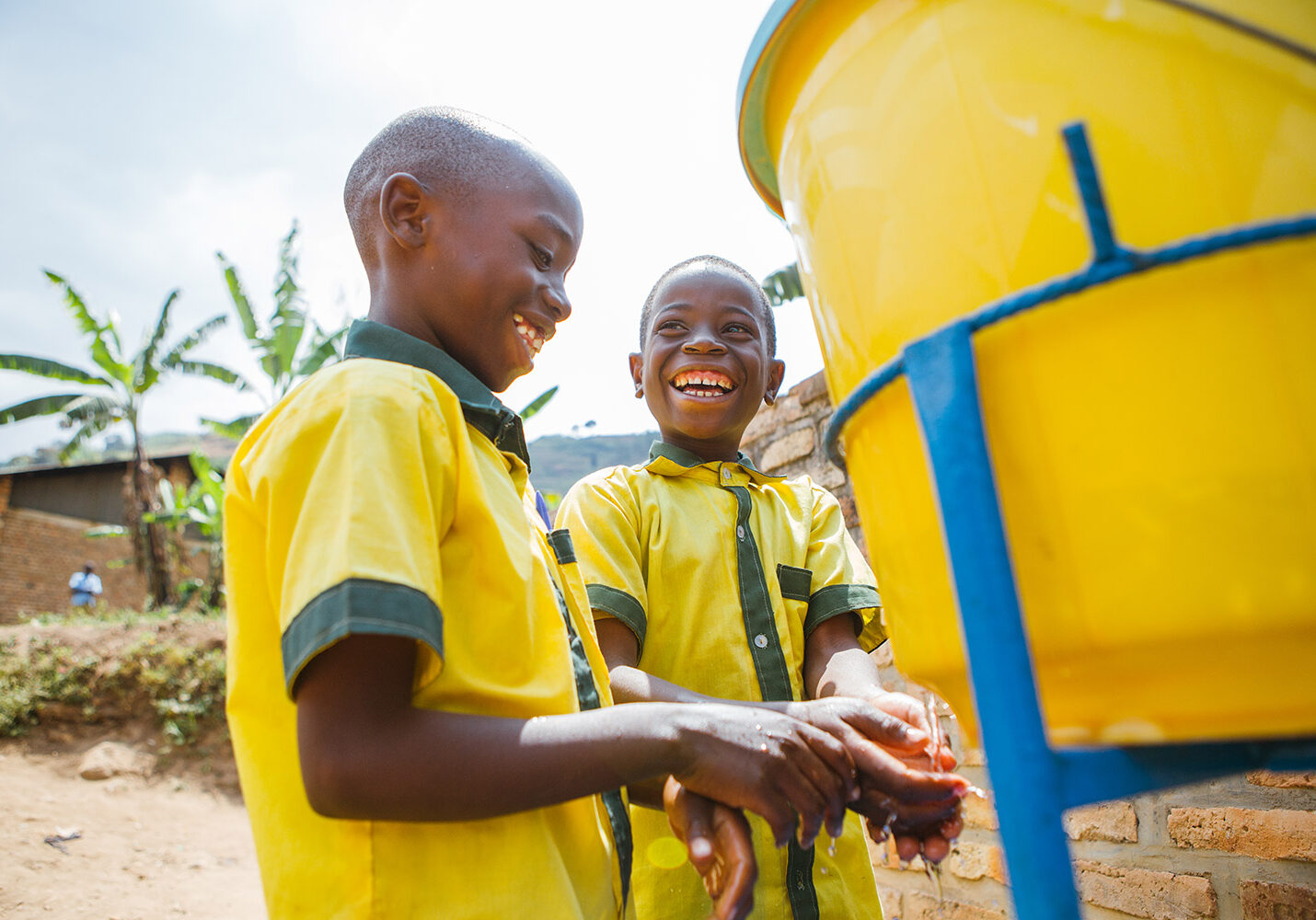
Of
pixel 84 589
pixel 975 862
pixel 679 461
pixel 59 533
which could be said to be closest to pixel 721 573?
pixel 679 461

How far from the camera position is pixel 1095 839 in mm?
1758

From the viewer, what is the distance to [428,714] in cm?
75

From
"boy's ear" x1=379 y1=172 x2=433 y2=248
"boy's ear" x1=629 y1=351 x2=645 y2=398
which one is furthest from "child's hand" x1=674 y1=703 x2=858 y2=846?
"boy's ear" x1=629 y1=351 x2=645 y2=398

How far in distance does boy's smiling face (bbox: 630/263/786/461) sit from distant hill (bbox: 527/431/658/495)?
30.7m

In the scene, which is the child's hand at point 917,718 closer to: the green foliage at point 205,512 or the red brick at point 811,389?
the red brick at point 811,389

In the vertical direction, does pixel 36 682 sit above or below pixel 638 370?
below

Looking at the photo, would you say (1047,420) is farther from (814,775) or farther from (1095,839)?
(1095,839)

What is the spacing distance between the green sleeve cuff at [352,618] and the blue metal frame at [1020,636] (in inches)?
18.0

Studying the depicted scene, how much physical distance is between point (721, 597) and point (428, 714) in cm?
79

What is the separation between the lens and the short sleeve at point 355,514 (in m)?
0.69

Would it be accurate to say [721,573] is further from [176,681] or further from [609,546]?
[176,681]

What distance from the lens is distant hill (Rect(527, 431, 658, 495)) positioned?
113ft

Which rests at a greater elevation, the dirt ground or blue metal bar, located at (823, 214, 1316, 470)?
blue metal bar, located at (823, 214, 1316, 470)

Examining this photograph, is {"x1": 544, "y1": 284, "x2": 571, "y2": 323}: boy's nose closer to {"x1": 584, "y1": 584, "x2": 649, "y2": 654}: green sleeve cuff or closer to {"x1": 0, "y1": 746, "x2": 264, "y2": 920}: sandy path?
{"x1": 584, "y1": 584, "x2": 649, "y2": 654}: green sleeve cuff
